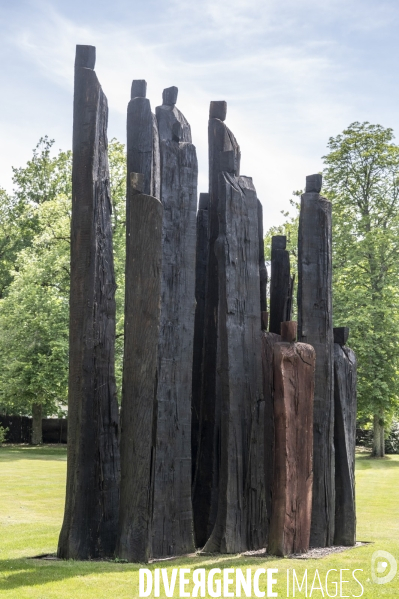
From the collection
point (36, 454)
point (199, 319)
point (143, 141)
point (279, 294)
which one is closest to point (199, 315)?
point (199, 319)

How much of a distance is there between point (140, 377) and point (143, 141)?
210 cm

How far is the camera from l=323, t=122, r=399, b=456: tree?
96.5 feet

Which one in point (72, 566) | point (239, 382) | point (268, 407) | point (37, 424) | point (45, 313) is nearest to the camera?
point (72, 566)

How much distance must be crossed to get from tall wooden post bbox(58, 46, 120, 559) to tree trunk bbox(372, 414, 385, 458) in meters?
25.9

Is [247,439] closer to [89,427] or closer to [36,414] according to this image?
[89,427]

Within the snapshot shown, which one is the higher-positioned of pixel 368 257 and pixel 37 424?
pixel 368 257

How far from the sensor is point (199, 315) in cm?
752

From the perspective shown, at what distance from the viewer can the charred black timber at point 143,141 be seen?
671 centimetres

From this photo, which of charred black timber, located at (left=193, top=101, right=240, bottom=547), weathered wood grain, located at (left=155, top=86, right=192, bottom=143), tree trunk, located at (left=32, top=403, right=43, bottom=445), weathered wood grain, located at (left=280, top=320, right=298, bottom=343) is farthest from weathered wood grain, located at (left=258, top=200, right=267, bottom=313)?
tree trunk, located at (left=32, top=403, right=43, bottom=445)

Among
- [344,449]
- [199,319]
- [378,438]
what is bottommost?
[378,438]

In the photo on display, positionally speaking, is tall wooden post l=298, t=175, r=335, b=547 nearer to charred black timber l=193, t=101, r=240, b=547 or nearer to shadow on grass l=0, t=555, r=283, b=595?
charred black timber l=193, t=101, r=240, b=547

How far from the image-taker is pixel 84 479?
621 centimetres

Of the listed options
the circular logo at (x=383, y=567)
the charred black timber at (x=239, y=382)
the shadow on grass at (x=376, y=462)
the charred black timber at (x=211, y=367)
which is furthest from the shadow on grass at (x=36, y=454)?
the circular logo at (x=383, y=567)

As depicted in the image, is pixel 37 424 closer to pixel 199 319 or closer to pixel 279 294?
pixel 279 294
